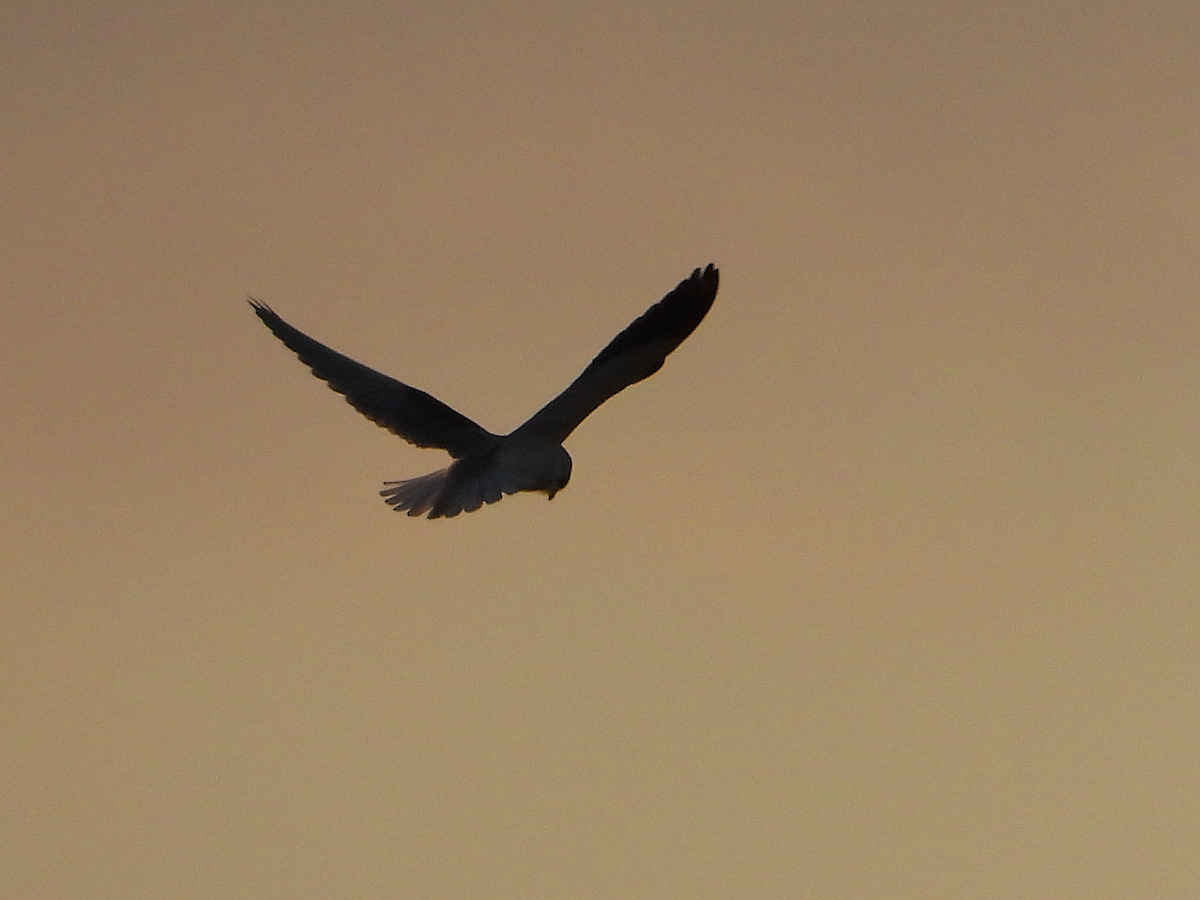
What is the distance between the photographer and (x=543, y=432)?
14984mm

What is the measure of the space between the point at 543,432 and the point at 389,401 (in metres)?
1.54

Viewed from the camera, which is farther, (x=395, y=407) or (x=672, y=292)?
(x=395, y=407)

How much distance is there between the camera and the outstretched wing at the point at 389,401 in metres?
15.8

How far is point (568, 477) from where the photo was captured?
1466 cm

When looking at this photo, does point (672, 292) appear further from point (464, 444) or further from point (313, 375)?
point (313, 375)

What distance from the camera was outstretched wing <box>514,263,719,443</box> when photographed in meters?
14.9

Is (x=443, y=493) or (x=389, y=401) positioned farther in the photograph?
(x=389, y=401)

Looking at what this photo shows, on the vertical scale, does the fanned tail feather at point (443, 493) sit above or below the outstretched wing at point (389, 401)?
below

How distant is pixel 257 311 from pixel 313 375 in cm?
76

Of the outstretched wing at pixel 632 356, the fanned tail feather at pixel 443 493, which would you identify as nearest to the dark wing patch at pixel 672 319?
the outstretched wing at pixel 632 356

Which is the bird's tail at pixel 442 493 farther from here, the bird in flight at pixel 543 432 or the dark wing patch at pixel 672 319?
the dark wing patch at pixel 672 319

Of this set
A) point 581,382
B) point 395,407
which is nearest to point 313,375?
point 395,407

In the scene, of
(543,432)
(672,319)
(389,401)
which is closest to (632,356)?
(672,319)

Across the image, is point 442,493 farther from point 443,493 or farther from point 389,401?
point 389,401
